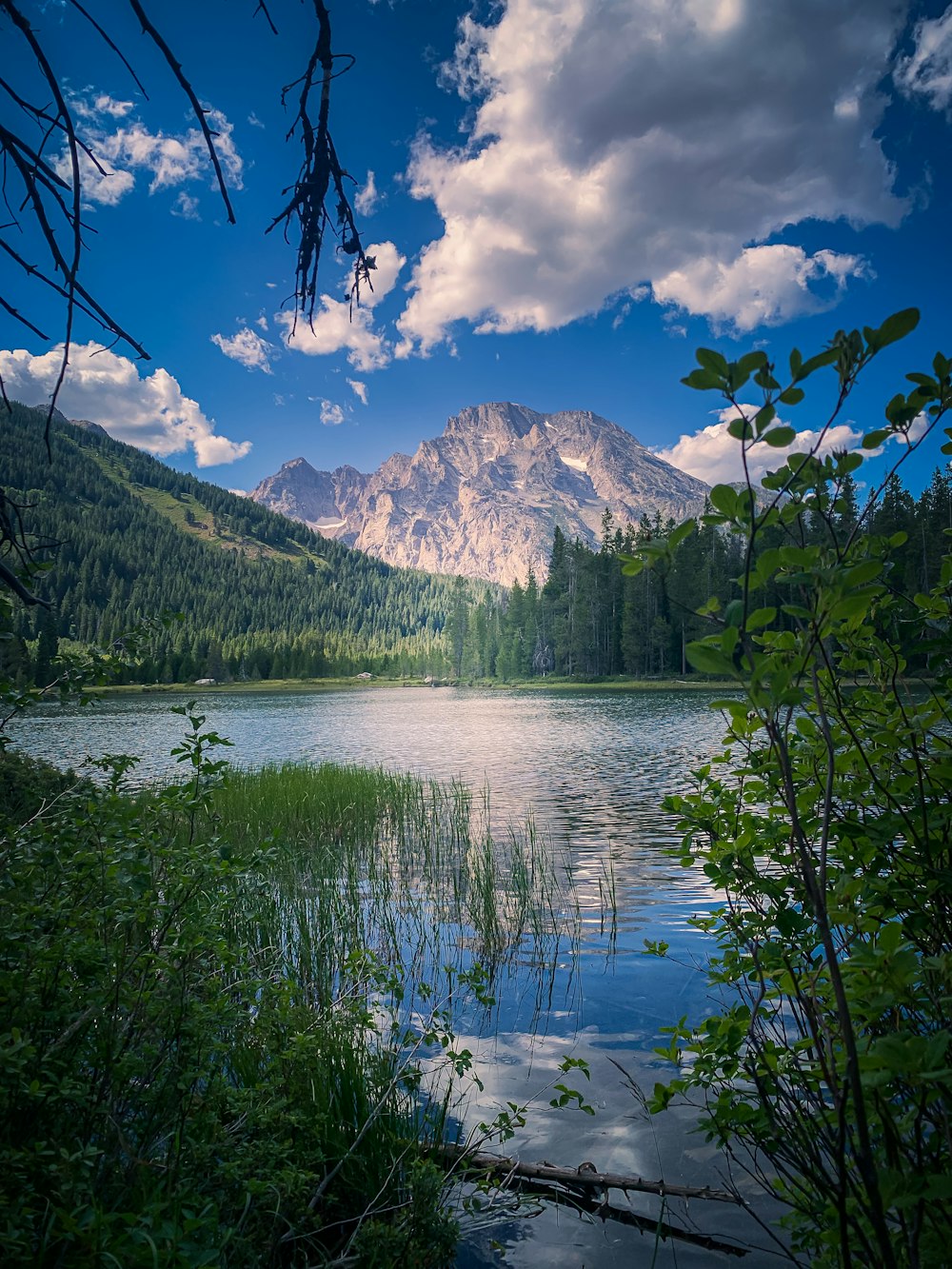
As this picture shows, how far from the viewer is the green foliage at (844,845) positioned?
4.86ft

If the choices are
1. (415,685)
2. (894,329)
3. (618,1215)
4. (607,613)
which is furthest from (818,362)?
(415,685)

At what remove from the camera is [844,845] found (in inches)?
87.8

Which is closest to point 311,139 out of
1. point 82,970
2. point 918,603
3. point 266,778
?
point 918,603

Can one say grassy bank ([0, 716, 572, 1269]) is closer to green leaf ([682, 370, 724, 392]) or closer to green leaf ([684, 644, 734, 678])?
green leaf ([684, 644, 734, 678])

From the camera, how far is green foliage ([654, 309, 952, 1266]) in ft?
4.86

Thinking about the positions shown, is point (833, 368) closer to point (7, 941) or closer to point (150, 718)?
point (7, 941)

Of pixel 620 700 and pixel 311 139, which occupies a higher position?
pixel 311 139

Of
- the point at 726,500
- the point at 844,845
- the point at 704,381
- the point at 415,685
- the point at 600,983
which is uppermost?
the point at 704,381

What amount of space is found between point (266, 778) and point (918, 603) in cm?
1745

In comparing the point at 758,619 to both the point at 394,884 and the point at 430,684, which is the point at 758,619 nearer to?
the point at 394,884

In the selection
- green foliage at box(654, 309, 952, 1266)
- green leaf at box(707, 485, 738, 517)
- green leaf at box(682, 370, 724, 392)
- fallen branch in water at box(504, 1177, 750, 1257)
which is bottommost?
fallen branch in water at box(504, 1177, 750, 1257)

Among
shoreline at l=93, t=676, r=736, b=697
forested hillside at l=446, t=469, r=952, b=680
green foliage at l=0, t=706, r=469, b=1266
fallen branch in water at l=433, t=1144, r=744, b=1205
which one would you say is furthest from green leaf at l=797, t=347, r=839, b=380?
forested hillside at l=446, t=469, r=952, b=680

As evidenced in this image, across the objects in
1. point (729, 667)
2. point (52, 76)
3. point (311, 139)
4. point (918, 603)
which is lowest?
point (729, 667)

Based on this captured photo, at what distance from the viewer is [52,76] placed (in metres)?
1.97
